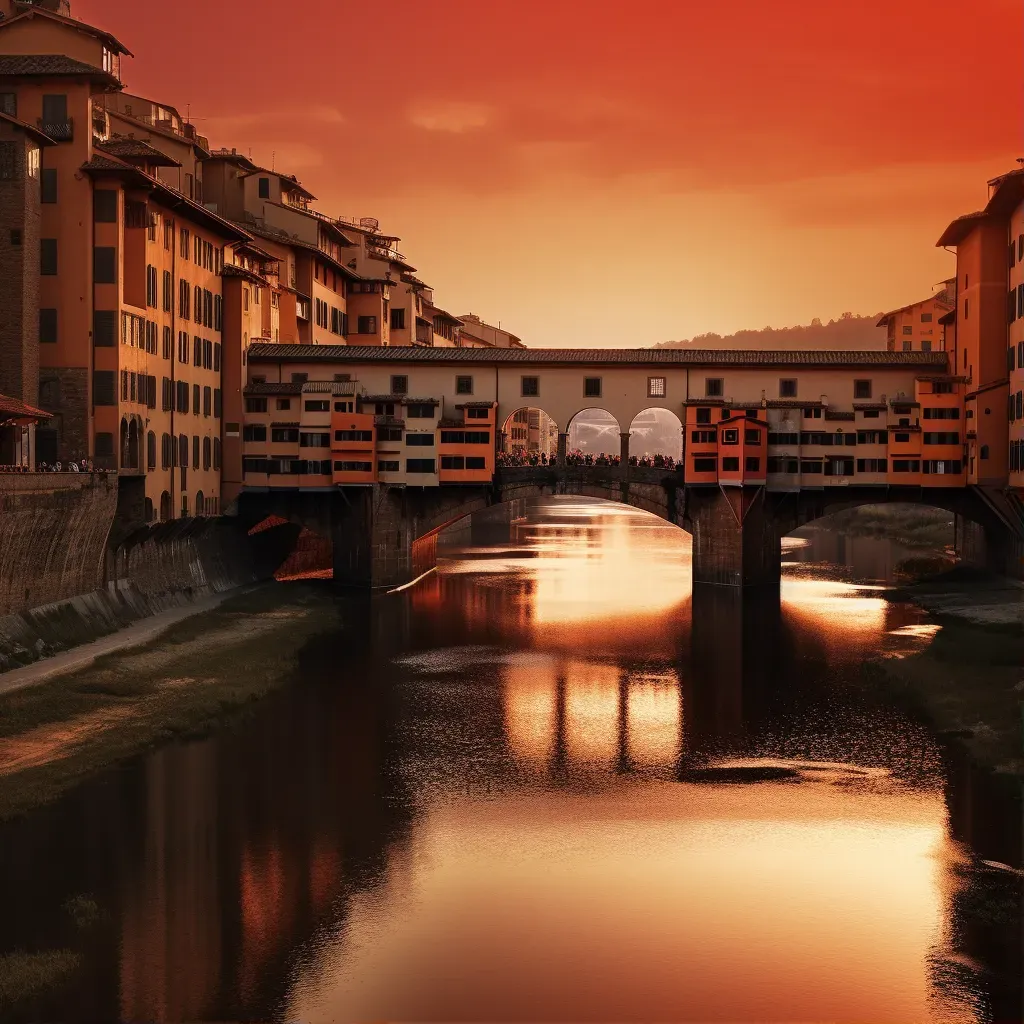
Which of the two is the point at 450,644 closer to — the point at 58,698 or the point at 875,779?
the point at 58,698

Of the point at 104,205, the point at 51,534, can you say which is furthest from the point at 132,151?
the point at 51,534

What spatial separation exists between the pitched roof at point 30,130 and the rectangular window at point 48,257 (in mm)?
4112

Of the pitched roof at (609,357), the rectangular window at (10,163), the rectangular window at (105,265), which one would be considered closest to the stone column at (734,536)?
the pitched roof at (609,357)

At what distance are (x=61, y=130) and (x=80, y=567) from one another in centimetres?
1881

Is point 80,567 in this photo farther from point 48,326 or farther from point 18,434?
point 48,326

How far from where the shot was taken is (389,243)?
12300cm

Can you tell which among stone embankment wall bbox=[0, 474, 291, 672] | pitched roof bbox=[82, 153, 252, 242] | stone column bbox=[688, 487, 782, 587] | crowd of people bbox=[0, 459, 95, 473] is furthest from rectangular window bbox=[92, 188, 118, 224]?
stone column bbox=[688, 487, 782, 587]

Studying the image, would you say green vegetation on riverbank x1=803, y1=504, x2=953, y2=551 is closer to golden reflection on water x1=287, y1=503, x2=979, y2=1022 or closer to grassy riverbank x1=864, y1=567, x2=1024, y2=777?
grassy riverbank x1=864, y1=567, x2=1024, y2=777

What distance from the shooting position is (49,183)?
191ft

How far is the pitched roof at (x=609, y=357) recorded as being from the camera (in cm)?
8100

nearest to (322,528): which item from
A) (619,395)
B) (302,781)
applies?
(619,395)

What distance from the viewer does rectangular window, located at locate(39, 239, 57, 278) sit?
5828cm

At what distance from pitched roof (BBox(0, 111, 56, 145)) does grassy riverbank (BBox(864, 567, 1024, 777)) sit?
40.3m

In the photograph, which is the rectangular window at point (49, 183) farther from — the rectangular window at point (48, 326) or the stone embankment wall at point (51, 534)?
the stone embankment wall at point (51, 534)
